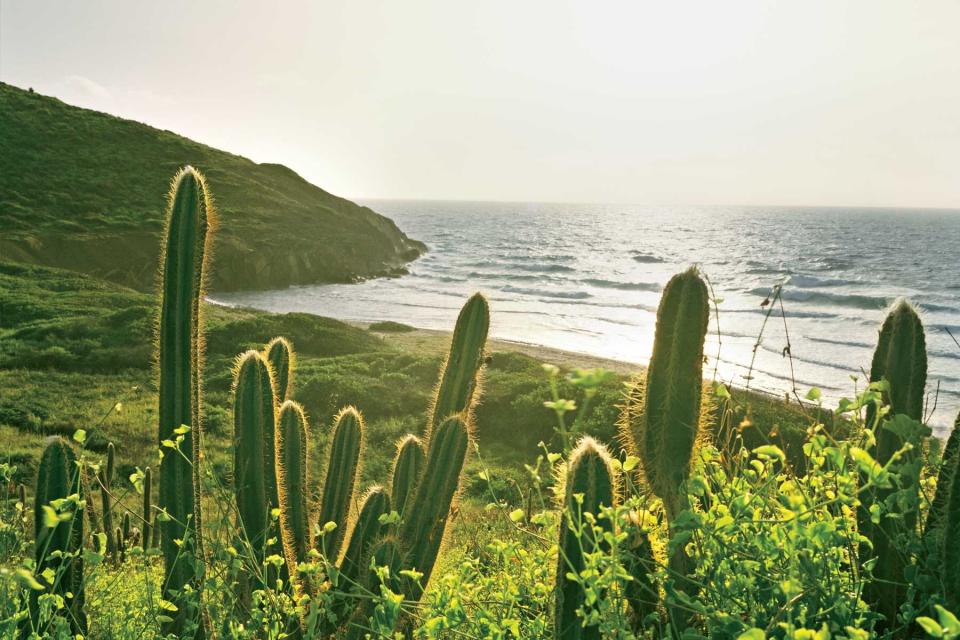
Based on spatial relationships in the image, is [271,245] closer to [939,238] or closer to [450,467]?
[450,467]

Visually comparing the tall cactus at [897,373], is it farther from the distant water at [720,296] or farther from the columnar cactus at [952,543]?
the distant water at [720,296]

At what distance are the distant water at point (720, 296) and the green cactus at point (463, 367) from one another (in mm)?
5017

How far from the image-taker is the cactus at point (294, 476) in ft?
13.8

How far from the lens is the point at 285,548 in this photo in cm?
383

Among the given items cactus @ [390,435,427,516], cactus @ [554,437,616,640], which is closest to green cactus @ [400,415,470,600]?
cactus @ [390,435,427,516]

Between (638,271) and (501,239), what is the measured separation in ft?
169

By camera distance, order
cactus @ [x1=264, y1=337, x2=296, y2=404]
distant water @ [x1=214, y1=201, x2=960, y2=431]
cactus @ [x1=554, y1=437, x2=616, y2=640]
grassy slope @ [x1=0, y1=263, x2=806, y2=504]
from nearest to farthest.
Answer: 1. cactus @ [x1=554, y1=437, x2=616, y2=640]
2. cactus @ [x1=264, y1=337, x2=296, y2=404]
3. grassy slope @ [x1=0, y1=263, x2=806, y2=504]
4. distant water @ [x1=214, y1=201, x2=960, y2=431]

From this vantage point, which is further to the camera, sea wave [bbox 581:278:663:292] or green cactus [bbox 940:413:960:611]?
sea wave [bbox 581:278:663:292]

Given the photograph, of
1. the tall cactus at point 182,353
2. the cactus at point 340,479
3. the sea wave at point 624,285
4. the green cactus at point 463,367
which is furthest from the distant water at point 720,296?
the tall cactus at point 182,353

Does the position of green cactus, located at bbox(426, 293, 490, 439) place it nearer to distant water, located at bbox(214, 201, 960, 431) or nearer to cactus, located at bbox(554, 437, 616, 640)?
cactus, located at bbox(554, 437, 616, 640)

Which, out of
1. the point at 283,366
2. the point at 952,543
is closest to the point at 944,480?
the point at 952,543

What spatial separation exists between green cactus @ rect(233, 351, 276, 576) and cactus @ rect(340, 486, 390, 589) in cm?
46

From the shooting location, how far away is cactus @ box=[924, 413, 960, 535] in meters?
2.40

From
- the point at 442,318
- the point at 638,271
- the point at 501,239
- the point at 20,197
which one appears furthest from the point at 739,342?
the point at 501,239
